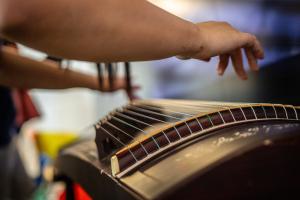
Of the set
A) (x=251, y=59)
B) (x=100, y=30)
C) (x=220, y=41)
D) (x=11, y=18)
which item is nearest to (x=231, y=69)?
(x=251, y=59)

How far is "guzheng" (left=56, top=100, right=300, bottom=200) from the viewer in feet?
1.49

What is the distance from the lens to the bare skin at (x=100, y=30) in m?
0.50

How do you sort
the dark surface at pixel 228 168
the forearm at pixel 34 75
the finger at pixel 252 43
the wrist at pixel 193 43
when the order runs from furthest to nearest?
the forearm at pixel 34 75, the finger at pixel 252 43, the wrist at pixel 193 43, the dark surface at pixel 228 168

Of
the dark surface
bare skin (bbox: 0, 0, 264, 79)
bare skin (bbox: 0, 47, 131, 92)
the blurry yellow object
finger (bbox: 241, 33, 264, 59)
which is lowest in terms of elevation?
the blurry yellow object

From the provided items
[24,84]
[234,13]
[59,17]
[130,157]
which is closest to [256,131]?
[130,157]

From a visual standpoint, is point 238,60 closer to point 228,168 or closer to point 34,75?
point 228,168

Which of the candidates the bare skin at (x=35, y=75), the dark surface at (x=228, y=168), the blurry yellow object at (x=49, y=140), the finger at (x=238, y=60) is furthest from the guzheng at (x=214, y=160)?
the blurry yellow object at (x=49, y=140)

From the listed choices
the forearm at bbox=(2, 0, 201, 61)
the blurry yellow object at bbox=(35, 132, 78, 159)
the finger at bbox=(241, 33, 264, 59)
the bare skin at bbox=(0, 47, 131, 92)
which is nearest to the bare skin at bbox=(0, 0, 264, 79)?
the forearm at bbox=(2, 0, 201, 61)

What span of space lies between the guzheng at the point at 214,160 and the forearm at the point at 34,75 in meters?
0.68

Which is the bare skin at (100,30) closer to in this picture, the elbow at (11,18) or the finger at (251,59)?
the elbow at (11,18)

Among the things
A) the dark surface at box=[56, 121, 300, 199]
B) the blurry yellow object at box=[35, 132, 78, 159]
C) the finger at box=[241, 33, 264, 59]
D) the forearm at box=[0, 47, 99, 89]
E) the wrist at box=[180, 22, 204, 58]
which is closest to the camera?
the dark surface at box=[56, 121, 300, 199]

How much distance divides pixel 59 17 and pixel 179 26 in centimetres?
21

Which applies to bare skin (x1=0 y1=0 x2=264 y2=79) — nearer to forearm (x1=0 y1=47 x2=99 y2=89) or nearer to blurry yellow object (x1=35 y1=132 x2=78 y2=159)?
forearm (x1=0 y1=47 x2=99 y2=89)

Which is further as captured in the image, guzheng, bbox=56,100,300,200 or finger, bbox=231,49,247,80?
finger, bbox=231,49,247,80
